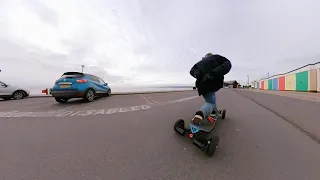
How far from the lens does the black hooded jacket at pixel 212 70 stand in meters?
2.49

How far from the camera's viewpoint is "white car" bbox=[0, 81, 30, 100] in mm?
8405

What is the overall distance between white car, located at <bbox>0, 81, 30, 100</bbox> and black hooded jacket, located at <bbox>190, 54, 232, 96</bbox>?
40.4 feet

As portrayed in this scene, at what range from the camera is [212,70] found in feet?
8.18

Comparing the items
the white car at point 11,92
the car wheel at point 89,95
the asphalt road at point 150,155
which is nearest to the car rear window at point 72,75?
the car wheel at point 89,95

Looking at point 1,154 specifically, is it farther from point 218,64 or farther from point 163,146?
point 218,64

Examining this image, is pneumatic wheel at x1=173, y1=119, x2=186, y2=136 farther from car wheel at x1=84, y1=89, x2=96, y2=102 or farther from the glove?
car wheel at x1=84, y1=89, x2=96, y2=102

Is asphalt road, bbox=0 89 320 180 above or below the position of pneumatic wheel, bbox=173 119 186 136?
below

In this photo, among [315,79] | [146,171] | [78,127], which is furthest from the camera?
[315,79]

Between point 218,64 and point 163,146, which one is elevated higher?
point 218,64

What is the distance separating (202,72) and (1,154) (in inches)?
138

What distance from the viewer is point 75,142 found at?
2.25 meters

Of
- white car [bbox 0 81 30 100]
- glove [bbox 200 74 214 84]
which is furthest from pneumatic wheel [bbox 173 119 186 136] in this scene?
white car [bbox 0 81 30 100]

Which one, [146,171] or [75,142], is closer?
[146,171]

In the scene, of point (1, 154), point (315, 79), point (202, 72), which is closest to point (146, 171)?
point (202, 72)
